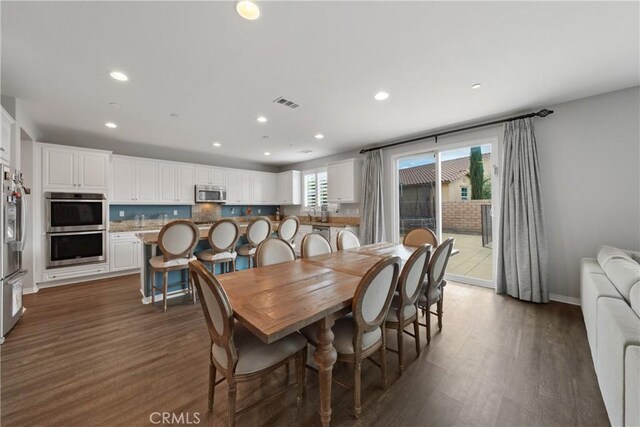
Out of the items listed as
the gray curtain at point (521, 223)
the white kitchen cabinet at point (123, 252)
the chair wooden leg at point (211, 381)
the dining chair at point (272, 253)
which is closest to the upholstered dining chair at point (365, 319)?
the chair wooden leg at point (211, 381)

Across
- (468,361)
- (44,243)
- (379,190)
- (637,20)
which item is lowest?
(468,361)

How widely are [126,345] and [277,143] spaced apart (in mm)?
3903

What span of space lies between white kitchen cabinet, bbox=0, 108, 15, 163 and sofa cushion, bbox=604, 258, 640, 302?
5.39 m

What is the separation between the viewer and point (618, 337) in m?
1.22

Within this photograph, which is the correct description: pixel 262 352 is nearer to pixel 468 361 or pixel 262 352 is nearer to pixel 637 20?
pixel 468 361

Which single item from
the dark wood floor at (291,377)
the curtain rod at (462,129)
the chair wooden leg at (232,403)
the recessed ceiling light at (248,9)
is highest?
the recessed ceiling light at (248,9)

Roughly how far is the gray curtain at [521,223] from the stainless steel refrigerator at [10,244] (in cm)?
578

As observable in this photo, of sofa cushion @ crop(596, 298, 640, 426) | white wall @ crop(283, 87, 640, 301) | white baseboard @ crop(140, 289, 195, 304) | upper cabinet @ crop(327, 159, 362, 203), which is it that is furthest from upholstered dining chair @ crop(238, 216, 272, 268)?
white wall @ crop(283, 87, 640, 301)

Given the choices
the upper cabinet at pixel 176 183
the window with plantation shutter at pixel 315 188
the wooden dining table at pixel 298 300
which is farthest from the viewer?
the window with plantation shutter at pixel 315 188

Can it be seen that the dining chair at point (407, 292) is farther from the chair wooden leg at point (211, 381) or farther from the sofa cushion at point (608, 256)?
the sofa cushion at point (608, 256)

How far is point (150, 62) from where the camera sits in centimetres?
216

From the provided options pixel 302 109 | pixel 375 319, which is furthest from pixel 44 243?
pixel 375 319

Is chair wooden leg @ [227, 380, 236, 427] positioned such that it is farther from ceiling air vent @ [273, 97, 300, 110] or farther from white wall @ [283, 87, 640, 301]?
white wall @ [283, 87, 640, 301]

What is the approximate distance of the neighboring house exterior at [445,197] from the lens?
13.1ft
